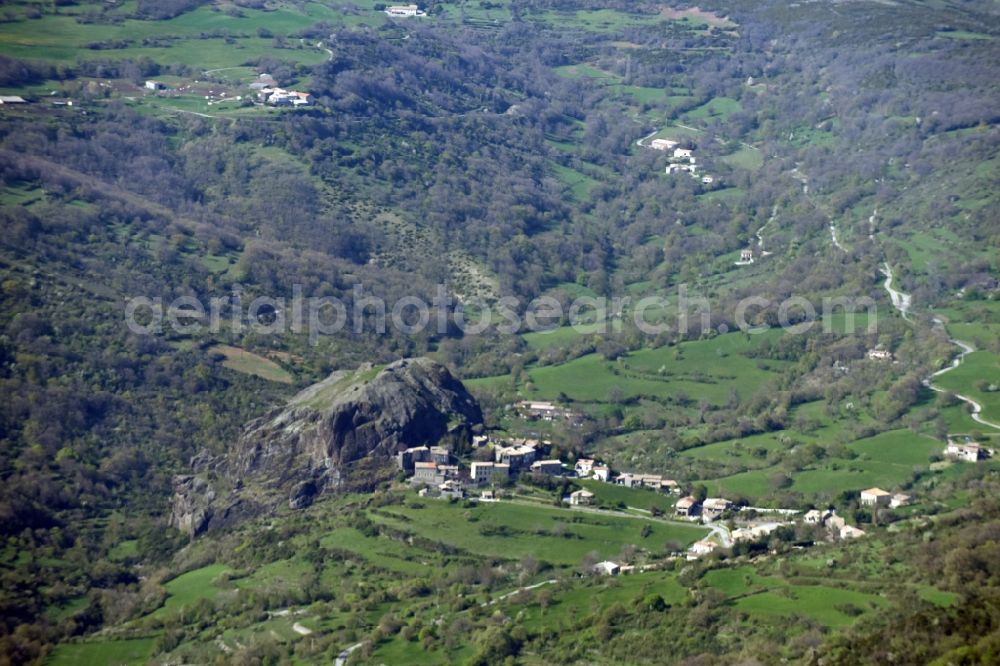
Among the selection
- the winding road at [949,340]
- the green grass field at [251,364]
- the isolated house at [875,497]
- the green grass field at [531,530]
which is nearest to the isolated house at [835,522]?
the isolated house at [875,497]

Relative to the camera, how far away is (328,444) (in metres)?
63.2

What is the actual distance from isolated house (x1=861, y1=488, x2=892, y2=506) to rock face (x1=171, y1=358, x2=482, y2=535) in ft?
50.8

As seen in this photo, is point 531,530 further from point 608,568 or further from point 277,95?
point 277,95

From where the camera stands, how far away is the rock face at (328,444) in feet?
207

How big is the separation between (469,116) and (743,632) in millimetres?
83877

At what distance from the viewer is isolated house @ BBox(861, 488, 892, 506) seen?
59.4 m

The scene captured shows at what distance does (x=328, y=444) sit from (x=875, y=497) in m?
20.8

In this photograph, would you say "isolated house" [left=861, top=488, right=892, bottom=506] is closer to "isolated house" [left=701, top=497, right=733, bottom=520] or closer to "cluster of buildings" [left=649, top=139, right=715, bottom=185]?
"isolated house" [left=701, top=497, right=733, bottom=520]

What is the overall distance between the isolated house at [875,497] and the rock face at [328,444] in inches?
610

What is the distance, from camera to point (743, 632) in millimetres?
47062

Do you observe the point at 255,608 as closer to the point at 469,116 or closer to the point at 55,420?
the point at 55,420

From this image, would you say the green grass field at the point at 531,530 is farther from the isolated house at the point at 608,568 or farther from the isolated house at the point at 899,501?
the isolated house at the point at 899,501

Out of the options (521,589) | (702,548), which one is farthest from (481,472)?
(702,548)

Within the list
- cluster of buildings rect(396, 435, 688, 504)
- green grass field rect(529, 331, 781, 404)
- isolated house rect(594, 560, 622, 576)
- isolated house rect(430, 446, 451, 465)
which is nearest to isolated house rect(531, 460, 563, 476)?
cluster of buildings rect(396, 435, 688, 504)
